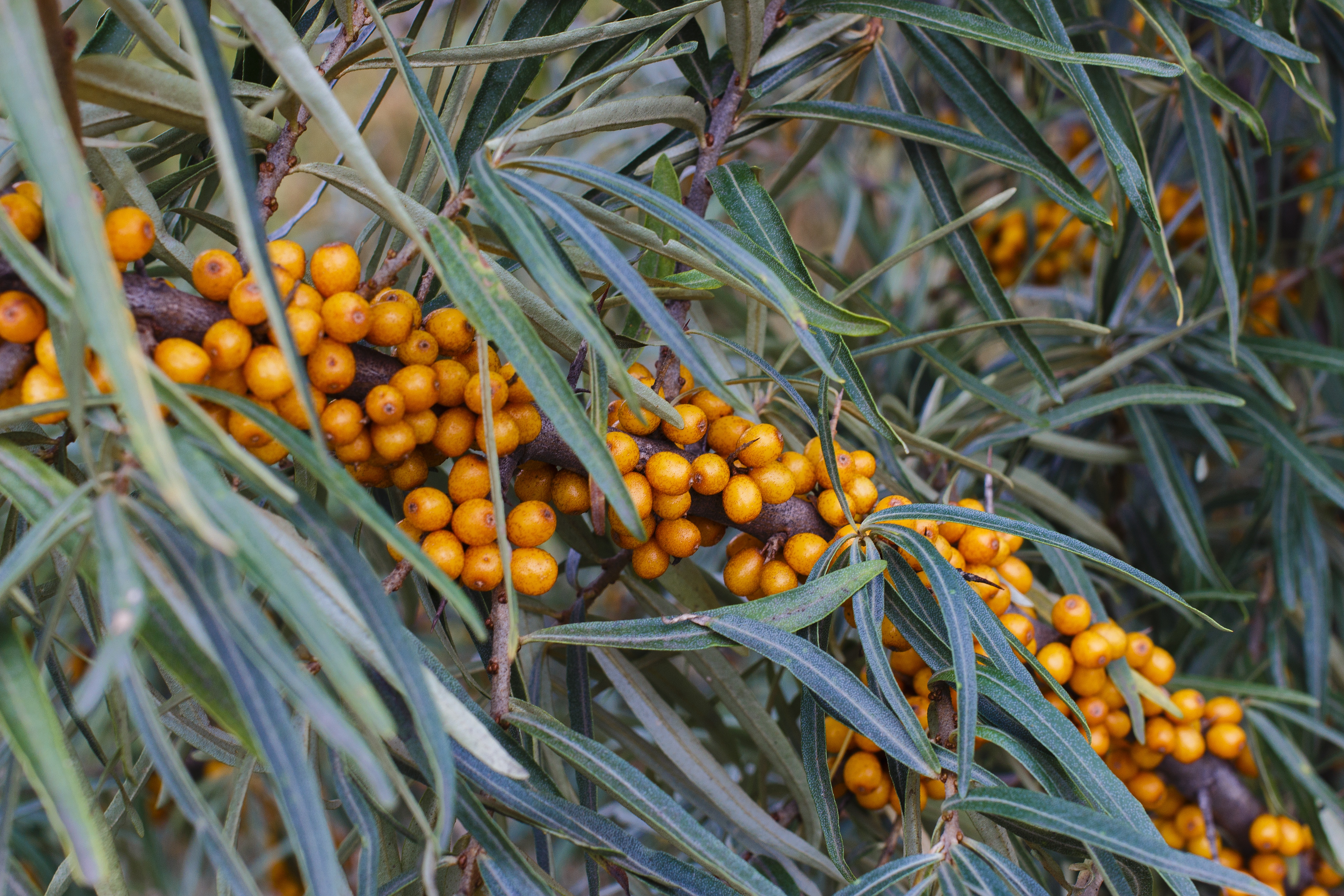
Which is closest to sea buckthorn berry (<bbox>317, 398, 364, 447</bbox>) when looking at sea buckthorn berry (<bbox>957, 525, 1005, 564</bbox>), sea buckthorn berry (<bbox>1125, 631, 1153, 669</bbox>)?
sea buckthorn berry (<bbox>957, 525, 1005, 564</bbox>)

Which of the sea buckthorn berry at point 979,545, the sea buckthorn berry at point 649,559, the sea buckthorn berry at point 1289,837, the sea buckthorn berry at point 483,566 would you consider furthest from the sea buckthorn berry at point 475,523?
the sea buckthorn berry at point 1289,837

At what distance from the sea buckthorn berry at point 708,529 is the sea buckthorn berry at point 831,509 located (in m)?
0.07

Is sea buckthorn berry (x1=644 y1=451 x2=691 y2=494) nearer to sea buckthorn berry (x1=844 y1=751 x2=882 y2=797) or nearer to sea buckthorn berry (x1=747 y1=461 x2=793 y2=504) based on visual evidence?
sea buckthorn berry (x1=747 y1=461 x2=793 y2=504)

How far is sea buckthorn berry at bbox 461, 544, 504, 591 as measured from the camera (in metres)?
0.47

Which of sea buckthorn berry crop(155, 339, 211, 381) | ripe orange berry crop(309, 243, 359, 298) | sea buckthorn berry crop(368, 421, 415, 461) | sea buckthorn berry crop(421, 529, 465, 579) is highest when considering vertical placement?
ripe orange berry crop(309, 243, 359, 298)

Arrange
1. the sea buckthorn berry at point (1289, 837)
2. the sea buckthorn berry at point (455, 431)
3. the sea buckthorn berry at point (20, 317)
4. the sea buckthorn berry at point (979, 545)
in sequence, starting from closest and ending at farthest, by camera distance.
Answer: the sea buckthorn berry at point (20, 317) < the sea buckthorn berry at point (455, 431) < the sea buckthorn berry at point (979, 545) < the sea buckthorn berry at point (1289, 837)

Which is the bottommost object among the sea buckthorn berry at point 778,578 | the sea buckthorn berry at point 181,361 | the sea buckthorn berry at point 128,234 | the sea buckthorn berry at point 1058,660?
the sea buckthorn berry at point 1058,660

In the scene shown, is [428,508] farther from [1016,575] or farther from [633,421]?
[1016,575]

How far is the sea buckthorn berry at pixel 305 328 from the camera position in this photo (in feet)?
1.32

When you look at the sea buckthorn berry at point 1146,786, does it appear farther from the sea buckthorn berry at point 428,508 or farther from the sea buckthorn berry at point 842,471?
the sea buckthorn berry at point 428,508

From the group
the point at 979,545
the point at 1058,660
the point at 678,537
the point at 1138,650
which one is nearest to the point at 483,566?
the point at 678,537

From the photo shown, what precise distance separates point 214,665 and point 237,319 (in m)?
0.16

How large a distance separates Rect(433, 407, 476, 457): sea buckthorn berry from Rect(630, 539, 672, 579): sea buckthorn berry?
135 mm

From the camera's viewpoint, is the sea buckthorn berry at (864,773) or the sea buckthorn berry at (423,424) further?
the sea buckthorn berry at (864,773)
